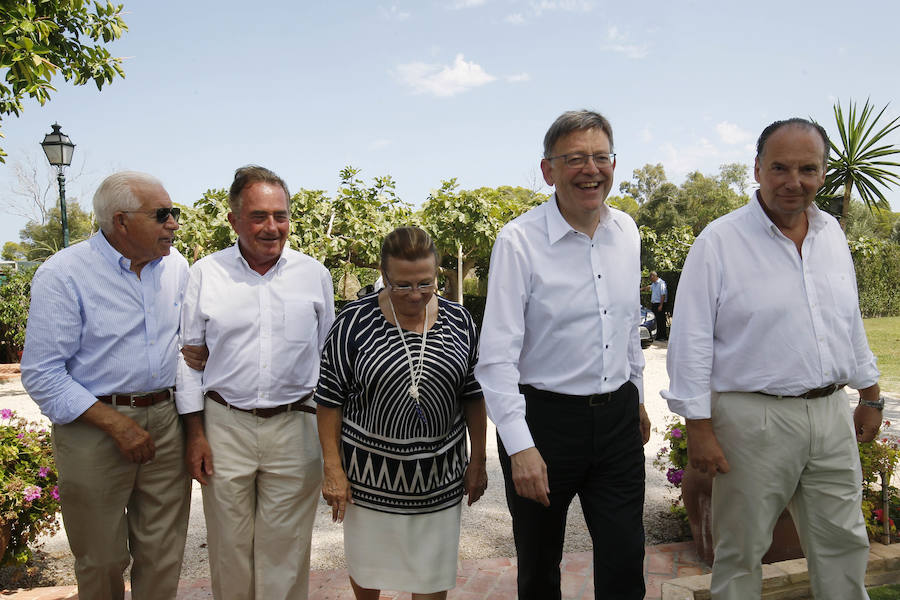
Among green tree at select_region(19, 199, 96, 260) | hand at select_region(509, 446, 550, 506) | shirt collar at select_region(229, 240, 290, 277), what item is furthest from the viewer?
green tree at select_region(19, 199, 96, 260)

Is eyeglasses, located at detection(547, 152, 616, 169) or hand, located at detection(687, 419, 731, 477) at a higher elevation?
eyeglasses, located at detection(547, 152, 616, 169)

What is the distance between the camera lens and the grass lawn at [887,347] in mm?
11070

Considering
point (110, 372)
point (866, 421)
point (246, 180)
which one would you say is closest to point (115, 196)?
point (246, 180)

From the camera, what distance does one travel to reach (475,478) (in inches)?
107

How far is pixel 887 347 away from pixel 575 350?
16.3 metres

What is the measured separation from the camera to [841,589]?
107 inches

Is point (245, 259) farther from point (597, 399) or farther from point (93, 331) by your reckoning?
point (597, 399)

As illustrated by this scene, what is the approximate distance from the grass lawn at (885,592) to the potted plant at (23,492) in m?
4.20

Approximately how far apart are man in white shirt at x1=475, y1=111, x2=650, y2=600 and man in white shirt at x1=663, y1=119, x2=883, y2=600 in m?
0.32

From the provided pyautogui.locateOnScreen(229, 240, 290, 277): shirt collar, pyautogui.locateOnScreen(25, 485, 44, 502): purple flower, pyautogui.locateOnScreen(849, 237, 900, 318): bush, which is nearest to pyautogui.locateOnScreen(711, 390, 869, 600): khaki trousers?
pyautogui.locateOnScreen(229, 240, 290, 277): shirt collar

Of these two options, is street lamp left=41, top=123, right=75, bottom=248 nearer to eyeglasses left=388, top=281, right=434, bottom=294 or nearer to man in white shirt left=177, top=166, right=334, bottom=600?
man in white shirt left=177, top=166, right=334, bottom=600

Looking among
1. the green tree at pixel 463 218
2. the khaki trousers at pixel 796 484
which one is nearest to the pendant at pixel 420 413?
the khaki trousers at pixel 796 484

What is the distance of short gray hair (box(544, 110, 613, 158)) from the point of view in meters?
2.52

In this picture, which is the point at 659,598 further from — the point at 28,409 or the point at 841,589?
the point at 28,409
